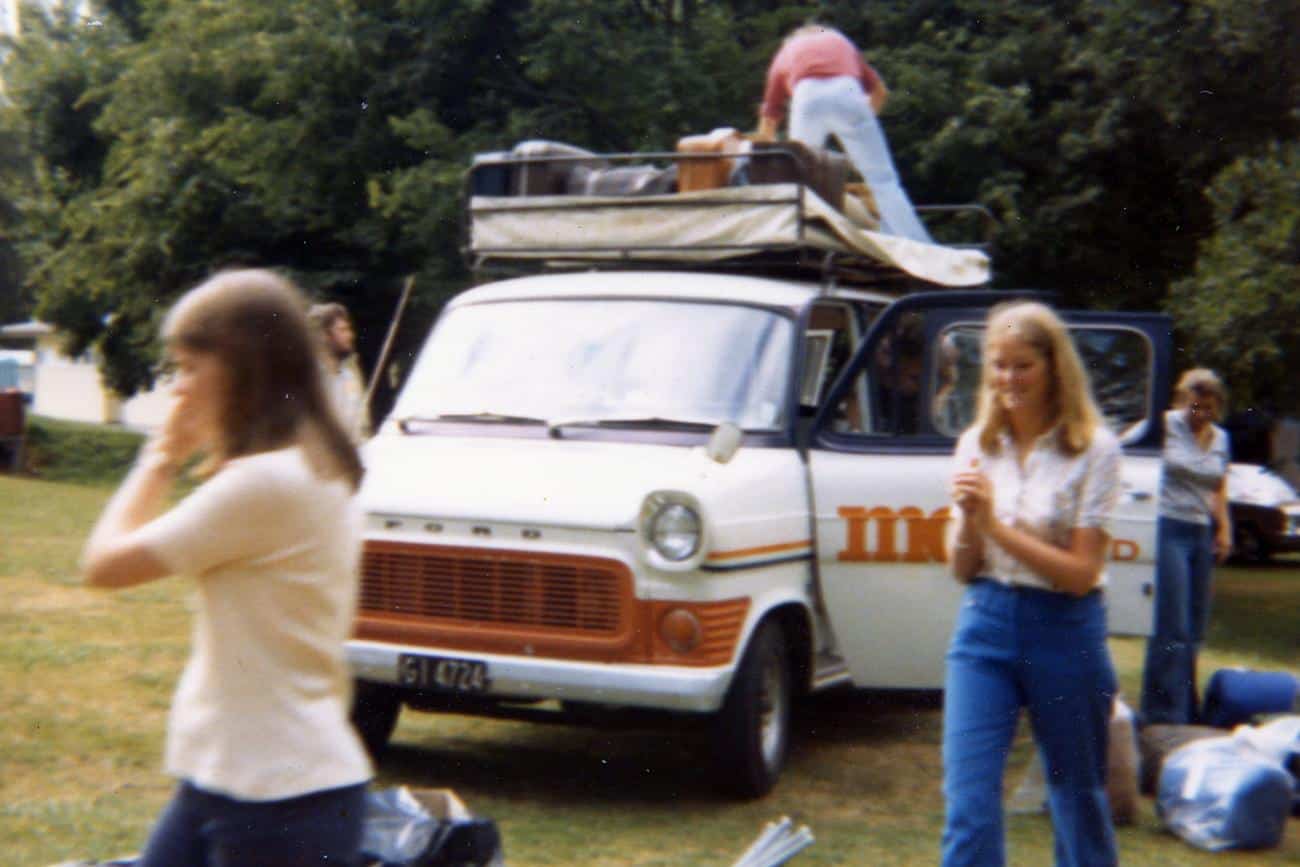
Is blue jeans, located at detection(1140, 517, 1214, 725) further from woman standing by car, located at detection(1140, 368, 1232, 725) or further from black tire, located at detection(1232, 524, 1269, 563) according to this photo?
black tire, located at detection(1232, 524, 1269, 563)

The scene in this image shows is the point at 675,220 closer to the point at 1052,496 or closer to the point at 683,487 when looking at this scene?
the point at 683,487

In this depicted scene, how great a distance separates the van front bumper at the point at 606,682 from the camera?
6566 millimetres

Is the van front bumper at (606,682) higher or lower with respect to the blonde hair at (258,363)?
lower

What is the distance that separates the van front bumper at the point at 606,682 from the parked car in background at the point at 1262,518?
56.3 ft

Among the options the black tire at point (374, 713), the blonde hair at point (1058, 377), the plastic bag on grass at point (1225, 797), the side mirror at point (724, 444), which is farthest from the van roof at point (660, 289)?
the blonde hair at point (1058, 377)

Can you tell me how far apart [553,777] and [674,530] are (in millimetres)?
1600

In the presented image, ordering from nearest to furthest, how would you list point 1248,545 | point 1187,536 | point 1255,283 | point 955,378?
1. point 955,378
2. point 1187,536
3. point 1255,283
4. point 1248,545

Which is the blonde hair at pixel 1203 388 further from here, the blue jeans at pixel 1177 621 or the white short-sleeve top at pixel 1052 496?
the white short-sleeve top at pixel 1052 496

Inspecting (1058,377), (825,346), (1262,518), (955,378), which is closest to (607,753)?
(825,346)

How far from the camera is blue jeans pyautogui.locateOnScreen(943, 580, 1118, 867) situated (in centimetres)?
465

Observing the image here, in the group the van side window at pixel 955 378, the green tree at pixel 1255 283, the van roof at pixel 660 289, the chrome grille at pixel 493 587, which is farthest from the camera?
the green tree at pixel 1255 283

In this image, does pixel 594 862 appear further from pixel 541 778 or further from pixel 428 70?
pixel 428 70

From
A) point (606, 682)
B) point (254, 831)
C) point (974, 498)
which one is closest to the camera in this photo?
point (254, 831)

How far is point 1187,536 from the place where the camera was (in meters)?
8.98
